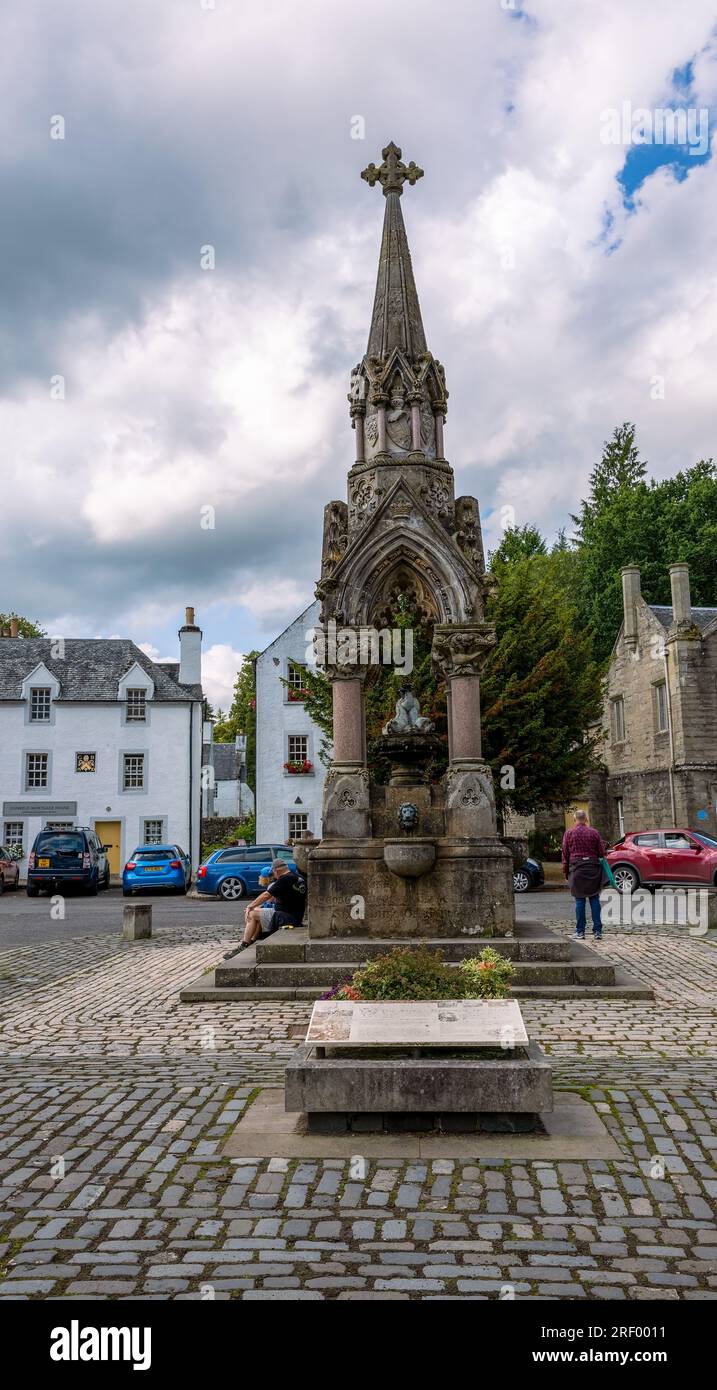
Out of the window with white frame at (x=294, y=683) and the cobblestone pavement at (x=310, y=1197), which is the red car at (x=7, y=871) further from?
the cobblestone pavement at (x=310, y=1197)

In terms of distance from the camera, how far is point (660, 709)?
112 ft

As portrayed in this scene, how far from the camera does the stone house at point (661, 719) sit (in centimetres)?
3159

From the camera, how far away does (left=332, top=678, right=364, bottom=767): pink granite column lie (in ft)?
36.7

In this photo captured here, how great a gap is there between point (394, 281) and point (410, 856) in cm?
756

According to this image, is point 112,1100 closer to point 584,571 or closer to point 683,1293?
point 683,1293

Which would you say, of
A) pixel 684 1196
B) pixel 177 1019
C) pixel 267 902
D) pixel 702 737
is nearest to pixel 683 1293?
pixel 684 1196

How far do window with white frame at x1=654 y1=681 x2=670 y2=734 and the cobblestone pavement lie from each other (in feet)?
89.3

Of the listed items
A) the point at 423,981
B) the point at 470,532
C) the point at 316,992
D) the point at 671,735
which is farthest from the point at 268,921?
the point at 671,735

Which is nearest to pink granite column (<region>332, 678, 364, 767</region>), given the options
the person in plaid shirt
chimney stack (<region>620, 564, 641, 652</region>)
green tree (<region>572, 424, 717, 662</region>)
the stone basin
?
the stone basin

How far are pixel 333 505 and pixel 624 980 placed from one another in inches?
255

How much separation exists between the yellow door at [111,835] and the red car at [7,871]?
4.25 meters

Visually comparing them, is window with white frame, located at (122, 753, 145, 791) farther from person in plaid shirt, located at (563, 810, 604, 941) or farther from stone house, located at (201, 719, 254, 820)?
person in plaid shirt, located at (563, 810, 604, 941)

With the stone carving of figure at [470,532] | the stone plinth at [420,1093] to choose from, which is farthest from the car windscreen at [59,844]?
the stone plinth at [420,1093]

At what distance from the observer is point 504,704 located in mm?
24984
